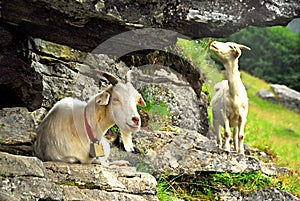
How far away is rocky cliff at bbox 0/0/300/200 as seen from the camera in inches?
185

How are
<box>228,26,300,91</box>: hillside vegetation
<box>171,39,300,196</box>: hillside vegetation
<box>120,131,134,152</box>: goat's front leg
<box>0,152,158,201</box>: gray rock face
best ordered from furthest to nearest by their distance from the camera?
1. <box>228,26,300,91</box>: hillside vegetation
2. <box>171,39,300,196</box>: hillside vegetation
3. <box>120,131,134,152</box>: goat's front leg
4. <box>0,152,158,201</box>: gray rock face

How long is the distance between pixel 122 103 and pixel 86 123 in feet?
1.61

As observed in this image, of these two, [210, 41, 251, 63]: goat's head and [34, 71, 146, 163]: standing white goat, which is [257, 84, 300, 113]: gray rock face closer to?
[210, 41, 251, 63]: goat's head

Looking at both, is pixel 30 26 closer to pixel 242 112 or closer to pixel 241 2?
pixel 241 2

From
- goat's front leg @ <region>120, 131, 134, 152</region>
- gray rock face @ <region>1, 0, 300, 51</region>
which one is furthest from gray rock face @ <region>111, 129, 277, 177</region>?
gray rock face @ <region>1, 0, 300, 51</region>

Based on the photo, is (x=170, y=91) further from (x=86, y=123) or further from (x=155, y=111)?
(x=86, y=123)

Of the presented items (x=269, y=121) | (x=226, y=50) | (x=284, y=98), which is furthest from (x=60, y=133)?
(x=284, y=98)

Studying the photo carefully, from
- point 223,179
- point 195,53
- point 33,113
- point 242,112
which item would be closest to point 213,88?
point 195,53

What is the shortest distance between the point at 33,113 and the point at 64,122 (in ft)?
2.89

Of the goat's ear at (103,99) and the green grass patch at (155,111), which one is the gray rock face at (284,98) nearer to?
the green grass patch at (155,111)

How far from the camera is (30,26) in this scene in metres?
5.14

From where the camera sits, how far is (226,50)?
6.96 metres

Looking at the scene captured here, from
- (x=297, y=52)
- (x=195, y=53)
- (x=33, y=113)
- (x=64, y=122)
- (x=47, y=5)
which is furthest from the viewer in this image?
(x=297, y=52)

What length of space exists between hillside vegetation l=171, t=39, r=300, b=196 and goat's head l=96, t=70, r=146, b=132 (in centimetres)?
216
